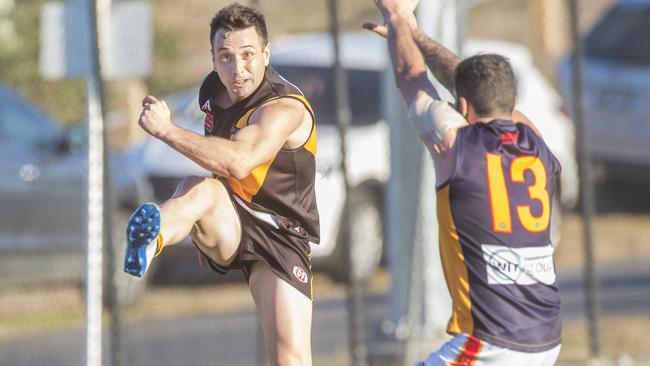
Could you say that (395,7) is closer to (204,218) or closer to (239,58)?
(239,58)

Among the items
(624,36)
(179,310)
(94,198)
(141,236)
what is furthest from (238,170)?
(624,36)

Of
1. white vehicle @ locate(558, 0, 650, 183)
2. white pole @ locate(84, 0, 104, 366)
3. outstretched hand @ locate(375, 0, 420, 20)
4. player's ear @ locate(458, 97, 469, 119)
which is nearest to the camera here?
player's ear @ locate(458, 97, 469, 119)

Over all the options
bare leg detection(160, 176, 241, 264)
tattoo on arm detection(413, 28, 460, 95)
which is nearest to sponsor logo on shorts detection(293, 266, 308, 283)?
bare leg detection(160, 176, 241, 264)

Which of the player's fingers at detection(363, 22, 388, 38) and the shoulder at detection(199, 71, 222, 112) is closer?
the player's fingers at detection(363, 22, 388, 38)

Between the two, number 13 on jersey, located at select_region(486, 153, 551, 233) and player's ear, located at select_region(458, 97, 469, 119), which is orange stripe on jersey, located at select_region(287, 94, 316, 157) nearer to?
player's ear, located at select_region(458, 97, 469, 119)

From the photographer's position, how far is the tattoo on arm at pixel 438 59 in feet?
20.3

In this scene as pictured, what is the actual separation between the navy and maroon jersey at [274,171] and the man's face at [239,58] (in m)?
0.09

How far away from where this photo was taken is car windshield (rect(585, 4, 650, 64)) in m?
13.3

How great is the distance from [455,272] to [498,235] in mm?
238

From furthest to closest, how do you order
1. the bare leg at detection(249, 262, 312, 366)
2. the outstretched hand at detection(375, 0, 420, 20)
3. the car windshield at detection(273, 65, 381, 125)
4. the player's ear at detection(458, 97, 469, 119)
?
the car windshield at detection(273, 65, 381, 125)
the bare leg at detection(249, 262, 312, 366)
the outstretched hand at detection(375, 0, 420, 20)
the player's ear at detection(458, 97, 469, 119)

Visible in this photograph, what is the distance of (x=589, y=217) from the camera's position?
10234 mm

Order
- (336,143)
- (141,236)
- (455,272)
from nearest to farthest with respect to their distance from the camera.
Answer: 1. (455,272)
2. (141,236)
3. (336,143)

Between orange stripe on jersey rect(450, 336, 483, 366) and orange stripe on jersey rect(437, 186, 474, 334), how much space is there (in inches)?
1.8

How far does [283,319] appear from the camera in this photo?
6.54 m
